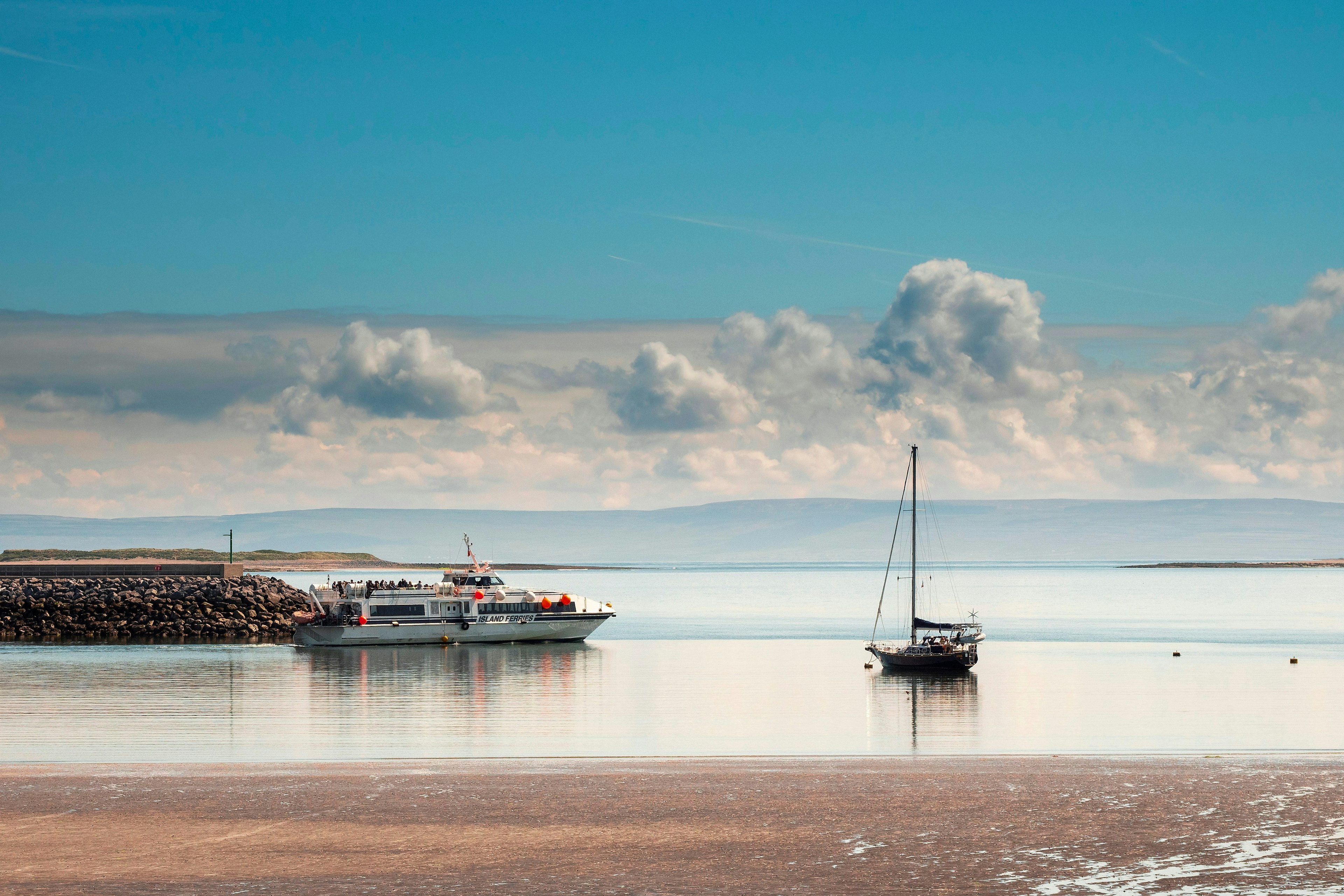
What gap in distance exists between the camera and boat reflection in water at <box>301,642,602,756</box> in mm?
34031

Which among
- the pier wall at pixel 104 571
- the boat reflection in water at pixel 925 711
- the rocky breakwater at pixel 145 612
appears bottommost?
the boat reflection in water at pixel 925 711

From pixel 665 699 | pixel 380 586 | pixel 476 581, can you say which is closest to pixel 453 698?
pixel 665 699

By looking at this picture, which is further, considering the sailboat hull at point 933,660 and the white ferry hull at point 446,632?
the white ferry hull at point 446,632

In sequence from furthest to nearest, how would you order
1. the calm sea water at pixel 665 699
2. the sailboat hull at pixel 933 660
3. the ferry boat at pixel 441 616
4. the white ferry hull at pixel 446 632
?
1. the ferry boat at pixel 441 616
2. the white ferry hull at pixel 446 632
3. the sailboat hull at pixel 933 660
4. the calm sea water at pixel 665 699

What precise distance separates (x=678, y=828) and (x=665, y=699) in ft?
94.0

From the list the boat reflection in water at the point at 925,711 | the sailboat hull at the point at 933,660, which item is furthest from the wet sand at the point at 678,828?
the sailboat hull at the point at 933,660

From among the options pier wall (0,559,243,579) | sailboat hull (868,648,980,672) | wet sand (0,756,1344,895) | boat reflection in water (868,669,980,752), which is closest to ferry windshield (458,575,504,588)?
pier wall (0,559,243,579)

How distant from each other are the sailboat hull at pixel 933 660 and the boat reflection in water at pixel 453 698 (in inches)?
558

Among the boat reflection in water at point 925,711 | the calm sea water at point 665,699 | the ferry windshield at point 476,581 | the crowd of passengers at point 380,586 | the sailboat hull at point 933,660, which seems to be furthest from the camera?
the ferry windshield at point 476,581

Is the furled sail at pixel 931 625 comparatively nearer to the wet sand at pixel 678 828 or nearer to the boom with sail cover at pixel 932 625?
the boom with sail cover at pixel 932 625

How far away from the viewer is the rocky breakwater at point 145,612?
8294 cm

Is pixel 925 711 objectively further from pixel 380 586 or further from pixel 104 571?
pixel 104 571

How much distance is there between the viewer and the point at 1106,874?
644 inches

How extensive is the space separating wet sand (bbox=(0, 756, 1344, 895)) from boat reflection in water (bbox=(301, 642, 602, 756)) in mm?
6894
